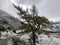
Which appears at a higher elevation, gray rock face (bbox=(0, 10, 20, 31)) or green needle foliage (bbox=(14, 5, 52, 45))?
gray rock face (bbox=(0, 10, 20, 31))

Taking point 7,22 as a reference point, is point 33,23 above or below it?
below

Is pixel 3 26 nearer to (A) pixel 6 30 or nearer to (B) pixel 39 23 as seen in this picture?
(A) pixel 6 30

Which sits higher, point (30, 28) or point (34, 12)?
point (34, 12)

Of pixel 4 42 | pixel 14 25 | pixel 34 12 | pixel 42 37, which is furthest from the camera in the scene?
pixel 14 25

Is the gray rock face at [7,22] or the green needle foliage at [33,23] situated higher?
the gray rock face at [7,22]

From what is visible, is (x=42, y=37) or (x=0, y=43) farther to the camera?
(x=42, y=37)

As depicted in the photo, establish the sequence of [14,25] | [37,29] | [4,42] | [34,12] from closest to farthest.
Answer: [37,29] → [34,12] → [4,42] → [14,25]

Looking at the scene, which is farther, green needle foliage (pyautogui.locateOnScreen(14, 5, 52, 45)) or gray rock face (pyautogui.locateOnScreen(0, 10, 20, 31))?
gray rock face (pyautogui.locateOnScreen(0, 10, 20, 31))

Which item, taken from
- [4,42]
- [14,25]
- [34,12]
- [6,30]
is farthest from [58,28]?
[34,12]

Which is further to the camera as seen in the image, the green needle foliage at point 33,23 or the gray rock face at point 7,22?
the gray rock face at point 7,22

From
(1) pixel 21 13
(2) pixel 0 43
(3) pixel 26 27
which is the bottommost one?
(2) pixel 0 43

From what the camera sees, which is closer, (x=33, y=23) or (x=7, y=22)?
(x=33, y=23)

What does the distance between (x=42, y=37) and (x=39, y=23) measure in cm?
1931

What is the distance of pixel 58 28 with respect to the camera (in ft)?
192
